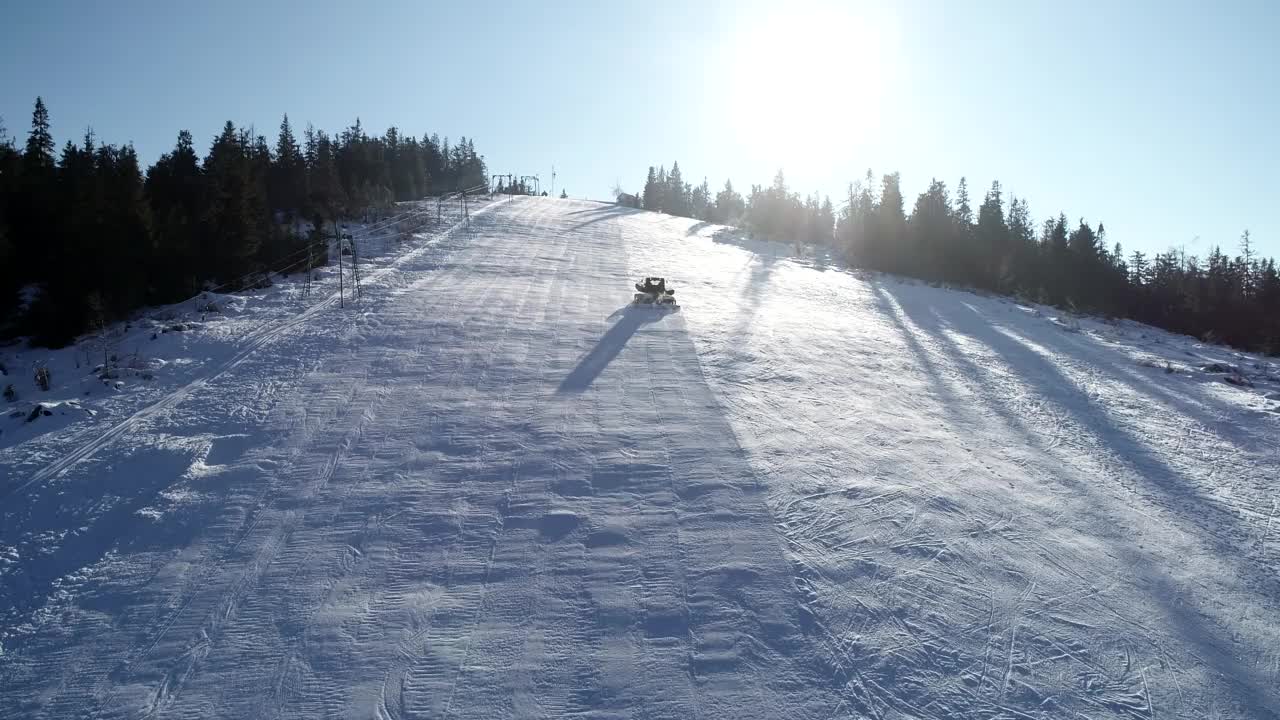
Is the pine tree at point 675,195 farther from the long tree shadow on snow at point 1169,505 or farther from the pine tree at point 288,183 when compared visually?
the long tree shadow on snow at point 1169,505

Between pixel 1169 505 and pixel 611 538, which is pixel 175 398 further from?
pixel 1169 505

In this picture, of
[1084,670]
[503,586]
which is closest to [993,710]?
[1084,670]

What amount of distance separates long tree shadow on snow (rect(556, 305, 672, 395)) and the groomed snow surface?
18 cm

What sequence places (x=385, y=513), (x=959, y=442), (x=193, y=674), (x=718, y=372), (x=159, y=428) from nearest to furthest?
(x=193, y=674)
(x=385, y=513)
(x=159, y=428)
(x=959, y=442)
(x=718, y=372)

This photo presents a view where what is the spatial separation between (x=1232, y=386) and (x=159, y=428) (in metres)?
18.9

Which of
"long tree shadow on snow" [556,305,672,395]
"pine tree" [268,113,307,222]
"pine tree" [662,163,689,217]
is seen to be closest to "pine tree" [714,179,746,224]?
"pine tree" [662,163,689,217]

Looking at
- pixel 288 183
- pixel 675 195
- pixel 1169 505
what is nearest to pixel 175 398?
pixel 1169 505

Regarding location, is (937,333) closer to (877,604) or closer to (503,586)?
(877,604)

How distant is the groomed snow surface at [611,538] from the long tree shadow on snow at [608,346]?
175 millimetres

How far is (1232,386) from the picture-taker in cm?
1338

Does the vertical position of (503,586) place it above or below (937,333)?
below

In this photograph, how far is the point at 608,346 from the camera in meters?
12.2

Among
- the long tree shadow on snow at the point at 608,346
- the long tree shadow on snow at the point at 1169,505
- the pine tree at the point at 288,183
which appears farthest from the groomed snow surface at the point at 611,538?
the pine tree at the point at 288,183

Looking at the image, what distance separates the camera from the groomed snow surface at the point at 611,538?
14.2 feet
